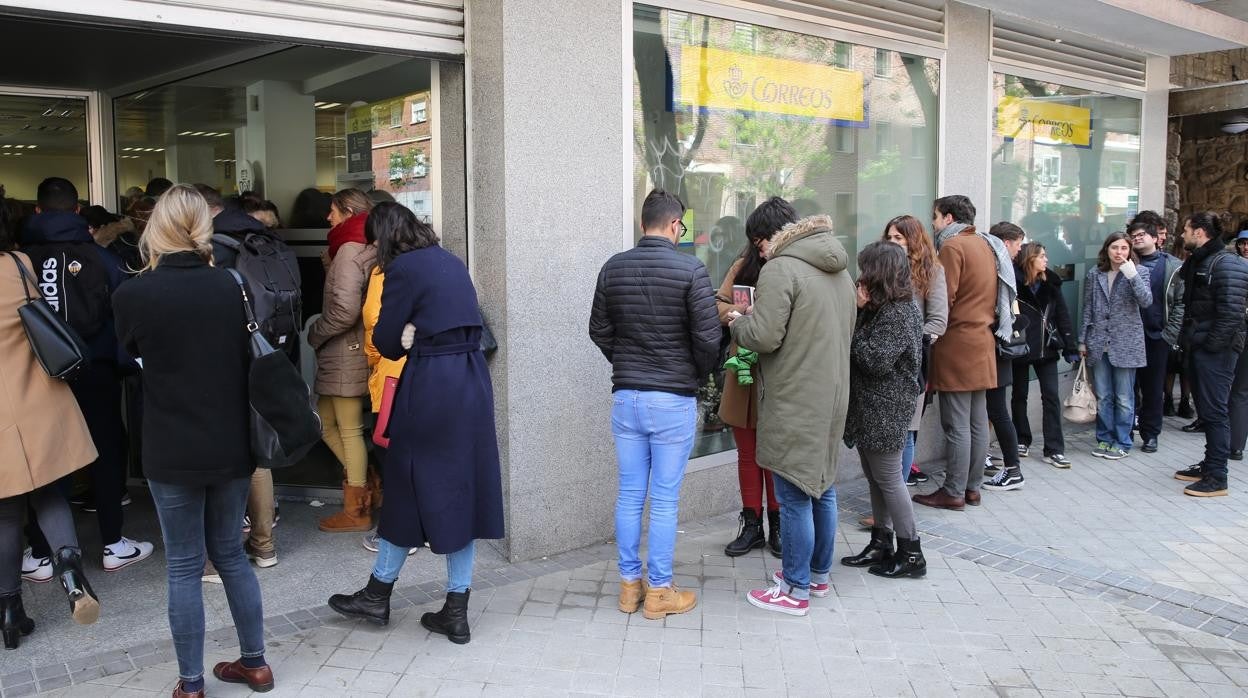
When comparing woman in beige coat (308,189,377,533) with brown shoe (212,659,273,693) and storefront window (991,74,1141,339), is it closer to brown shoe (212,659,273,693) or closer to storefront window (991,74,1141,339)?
brown shoe (212,659,273,693)

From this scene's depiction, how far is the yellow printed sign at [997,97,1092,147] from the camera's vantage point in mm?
8648

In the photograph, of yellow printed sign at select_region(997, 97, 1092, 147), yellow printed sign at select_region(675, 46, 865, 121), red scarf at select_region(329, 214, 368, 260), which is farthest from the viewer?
yellow printed sign at select_region(997, 97, 1092, 147)

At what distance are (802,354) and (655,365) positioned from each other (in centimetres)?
65

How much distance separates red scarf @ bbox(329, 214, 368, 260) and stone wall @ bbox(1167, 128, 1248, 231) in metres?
9.65

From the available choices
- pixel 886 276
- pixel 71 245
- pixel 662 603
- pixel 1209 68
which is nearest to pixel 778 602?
pixel 662 603

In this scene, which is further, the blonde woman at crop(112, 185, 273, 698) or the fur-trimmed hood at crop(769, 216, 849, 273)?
the fur-trimmed hood at crop(769, 216, 849, 273)

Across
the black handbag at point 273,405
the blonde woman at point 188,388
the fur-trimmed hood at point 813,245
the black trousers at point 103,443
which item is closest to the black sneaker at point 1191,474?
the fur-trimmed hood at point 813,245

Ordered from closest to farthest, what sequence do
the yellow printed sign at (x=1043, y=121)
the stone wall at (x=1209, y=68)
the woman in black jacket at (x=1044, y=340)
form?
the woman in black jacket at (x=1044, y=340) → the yellow printed sign at (x=1043, y=121) → the stone wall at (x=1209, y=68)

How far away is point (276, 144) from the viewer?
24.2 feet

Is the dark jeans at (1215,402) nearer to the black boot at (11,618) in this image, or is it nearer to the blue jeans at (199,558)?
the blue jeans at (199,558)

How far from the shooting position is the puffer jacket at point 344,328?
5656mm

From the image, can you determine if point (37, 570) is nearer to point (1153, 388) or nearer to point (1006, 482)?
point (1006, 482)

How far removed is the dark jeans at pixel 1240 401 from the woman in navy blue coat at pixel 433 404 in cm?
566

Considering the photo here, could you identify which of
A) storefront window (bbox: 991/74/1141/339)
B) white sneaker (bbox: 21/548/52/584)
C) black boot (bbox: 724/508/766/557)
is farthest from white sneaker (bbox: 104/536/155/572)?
storefront window (bbox: 991/74/1141/339)
